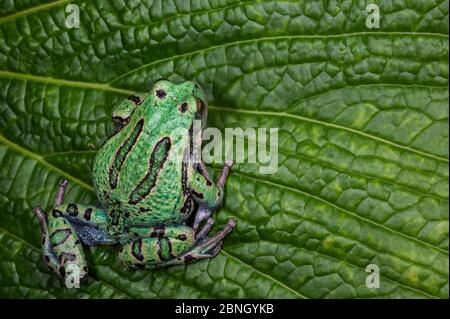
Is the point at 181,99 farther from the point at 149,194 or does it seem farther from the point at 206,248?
the point at 206,248

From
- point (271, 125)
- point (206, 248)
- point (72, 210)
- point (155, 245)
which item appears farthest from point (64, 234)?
point (271, 125)

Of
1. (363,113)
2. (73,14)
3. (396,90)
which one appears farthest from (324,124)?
(73,14)

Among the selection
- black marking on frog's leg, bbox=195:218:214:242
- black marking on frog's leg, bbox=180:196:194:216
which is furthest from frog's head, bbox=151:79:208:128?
black marking on frog's leg, bbox=195:218:214:242

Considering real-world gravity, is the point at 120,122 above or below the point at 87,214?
above

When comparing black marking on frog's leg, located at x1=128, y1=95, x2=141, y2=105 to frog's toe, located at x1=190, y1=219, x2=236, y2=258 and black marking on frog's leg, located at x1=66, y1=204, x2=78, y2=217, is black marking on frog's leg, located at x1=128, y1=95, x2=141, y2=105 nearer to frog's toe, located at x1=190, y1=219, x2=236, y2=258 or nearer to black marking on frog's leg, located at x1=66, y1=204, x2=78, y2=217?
black marking on frog's leg, located at x1=66, y1=204, x2=78, y2=217

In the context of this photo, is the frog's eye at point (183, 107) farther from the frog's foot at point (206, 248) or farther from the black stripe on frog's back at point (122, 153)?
the frog's foot at point (206, 248)

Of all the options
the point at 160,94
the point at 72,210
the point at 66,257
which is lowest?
the point at 66,257

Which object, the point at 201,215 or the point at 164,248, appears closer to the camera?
the point at 164,248
